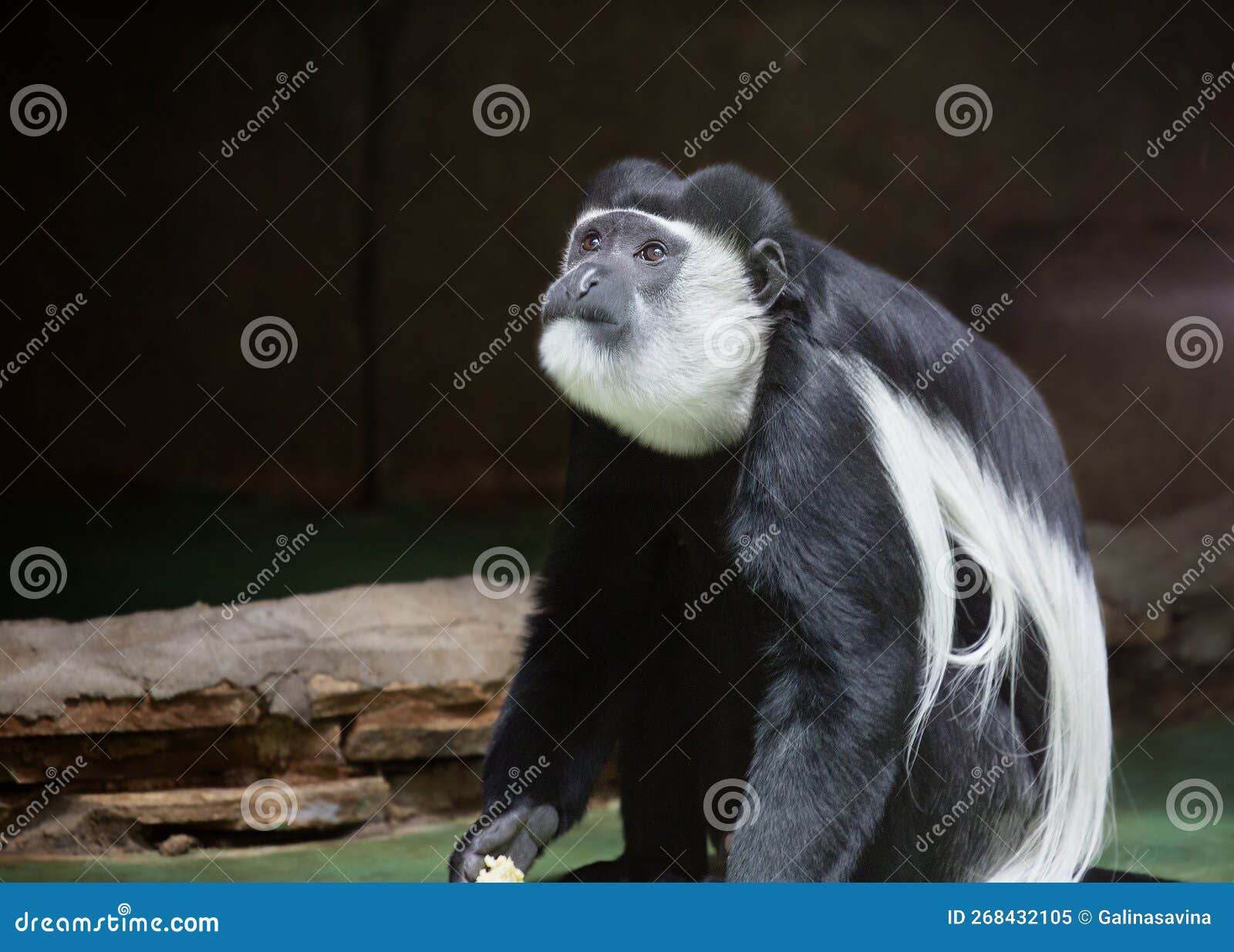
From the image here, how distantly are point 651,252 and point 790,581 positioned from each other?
0.58 m

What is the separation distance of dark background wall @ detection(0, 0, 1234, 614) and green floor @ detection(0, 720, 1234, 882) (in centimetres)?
72

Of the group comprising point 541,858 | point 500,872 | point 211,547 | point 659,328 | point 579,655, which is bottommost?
point 211,547

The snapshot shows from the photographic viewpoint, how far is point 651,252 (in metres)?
2.01

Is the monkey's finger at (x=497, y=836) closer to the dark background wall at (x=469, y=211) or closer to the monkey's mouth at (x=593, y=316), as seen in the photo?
the monkey's mouth at (x=593, y=316)

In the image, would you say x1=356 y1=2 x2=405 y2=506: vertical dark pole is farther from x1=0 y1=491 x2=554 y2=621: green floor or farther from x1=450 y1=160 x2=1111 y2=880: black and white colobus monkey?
x1=450 y1=160 x2=1111 y2=880: black and white colobus monkey

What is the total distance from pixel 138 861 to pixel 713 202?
5.77 ft

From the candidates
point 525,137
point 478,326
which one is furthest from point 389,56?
point 478,326

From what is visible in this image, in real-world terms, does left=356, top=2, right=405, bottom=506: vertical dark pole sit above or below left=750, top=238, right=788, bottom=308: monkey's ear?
below

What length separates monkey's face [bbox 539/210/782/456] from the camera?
6.42ft

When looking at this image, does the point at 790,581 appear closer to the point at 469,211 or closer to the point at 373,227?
the point at 469,211

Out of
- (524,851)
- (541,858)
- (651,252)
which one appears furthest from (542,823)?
(651,252)

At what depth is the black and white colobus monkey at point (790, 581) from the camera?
1.85 meters

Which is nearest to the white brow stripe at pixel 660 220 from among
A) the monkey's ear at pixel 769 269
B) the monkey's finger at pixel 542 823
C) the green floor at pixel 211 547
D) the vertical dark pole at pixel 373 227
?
the monkey's ear at pixel 769 269

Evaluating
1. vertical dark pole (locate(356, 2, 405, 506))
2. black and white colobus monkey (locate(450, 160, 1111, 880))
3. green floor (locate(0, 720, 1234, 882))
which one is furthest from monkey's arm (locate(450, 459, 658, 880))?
vertical dark pole (locate(356, 2, 405, 506))
